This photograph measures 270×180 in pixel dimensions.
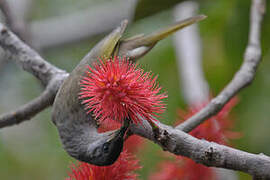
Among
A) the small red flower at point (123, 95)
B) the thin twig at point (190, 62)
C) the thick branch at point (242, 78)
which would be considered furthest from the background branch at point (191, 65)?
the small red flower at point (123, 95)

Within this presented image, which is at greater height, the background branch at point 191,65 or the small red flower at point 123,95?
the small red flower at point 123,95

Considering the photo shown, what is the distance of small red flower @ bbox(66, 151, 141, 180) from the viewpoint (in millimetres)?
1508

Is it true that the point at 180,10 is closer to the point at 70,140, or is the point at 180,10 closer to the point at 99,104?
the point at 70,140

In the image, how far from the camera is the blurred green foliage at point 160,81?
2.48 meters

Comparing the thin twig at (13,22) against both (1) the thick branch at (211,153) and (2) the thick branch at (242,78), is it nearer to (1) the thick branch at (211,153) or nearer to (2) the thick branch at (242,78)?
(2) the thick branch at (242,78)

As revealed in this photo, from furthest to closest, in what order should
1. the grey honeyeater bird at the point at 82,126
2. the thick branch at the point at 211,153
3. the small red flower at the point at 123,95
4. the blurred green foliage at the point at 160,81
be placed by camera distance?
the blurred green foliage at the point at 160,81
the grey honeyeater bird at the point at 82,126
the small red flower at the point at 123,95
the thick branch at the point at 211,153

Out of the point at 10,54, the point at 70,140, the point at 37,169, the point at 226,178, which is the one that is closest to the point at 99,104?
the point at 70,140

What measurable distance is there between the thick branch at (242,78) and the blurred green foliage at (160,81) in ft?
1.15

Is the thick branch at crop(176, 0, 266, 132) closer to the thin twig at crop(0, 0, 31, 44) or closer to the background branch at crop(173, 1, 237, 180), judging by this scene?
the background branch at crop(173, 1, 237, 180)

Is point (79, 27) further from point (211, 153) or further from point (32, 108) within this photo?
point (211, 153)

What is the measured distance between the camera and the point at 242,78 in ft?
5.78

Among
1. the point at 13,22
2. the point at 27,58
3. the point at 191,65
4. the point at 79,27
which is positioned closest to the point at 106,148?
the point at 27,58

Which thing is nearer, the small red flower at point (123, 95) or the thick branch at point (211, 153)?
the thick branch at point (211, 153)

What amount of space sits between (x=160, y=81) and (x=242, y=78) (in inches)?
75.0
